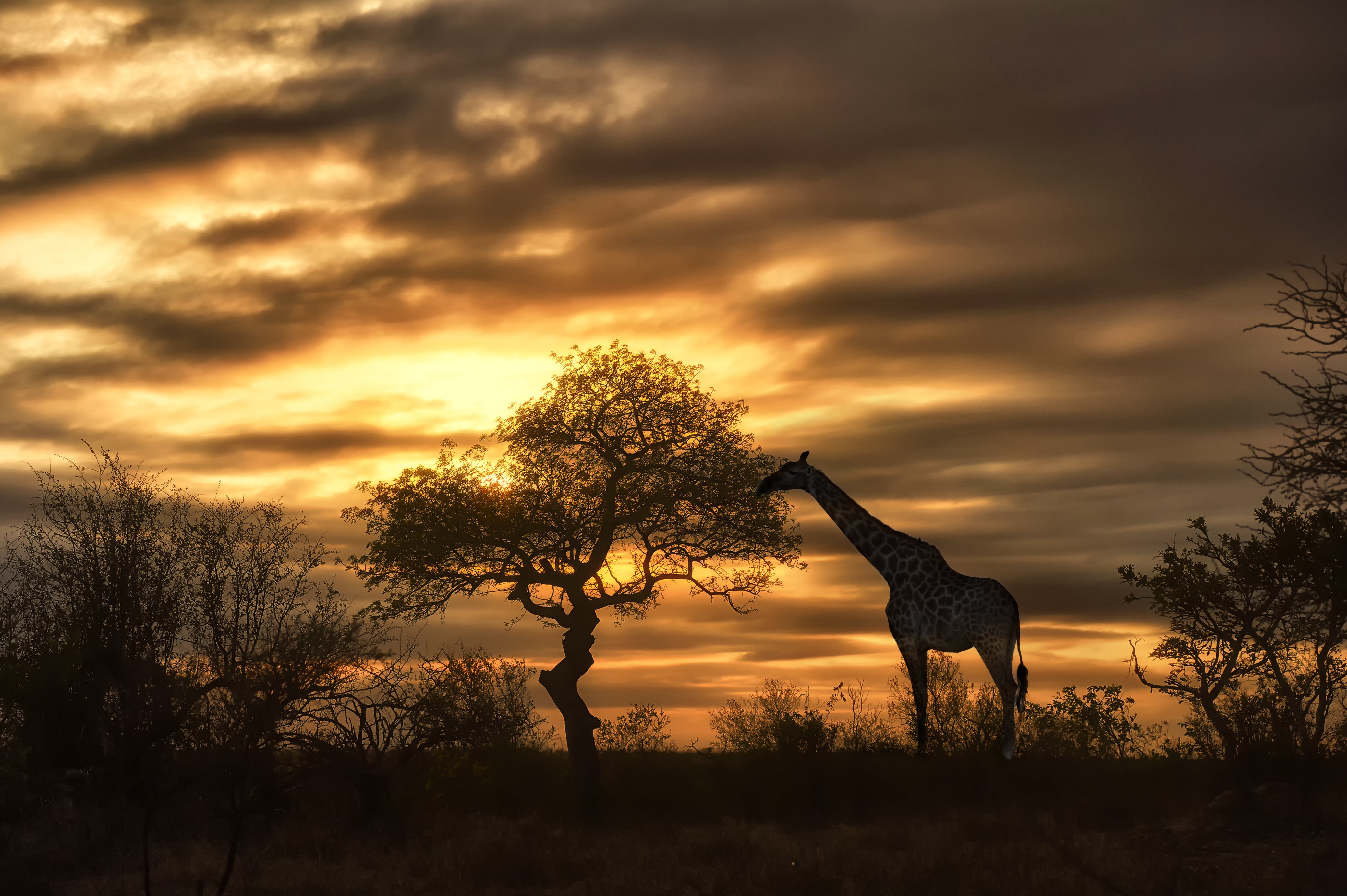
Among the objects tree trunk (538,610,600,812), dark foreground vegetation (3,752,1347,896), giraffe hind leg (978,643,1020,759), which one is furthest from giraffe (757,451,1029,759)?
tree trunk (538,610,600,812)

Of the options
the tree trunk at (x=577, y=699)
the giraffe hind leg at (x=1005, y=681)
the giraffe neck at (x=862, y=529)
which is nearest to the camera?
the giraffe hind leg at (x=1005, y=681)

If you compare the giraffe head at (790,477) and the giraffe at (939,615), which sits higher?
the giraffe head at (790,477)

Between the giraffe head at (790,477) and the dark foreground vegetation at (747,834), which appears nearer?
the dark foreground vegetation at (747,834)

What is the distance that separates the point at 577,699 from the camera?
3388cm

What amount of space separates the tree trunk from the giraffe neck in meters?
7.92

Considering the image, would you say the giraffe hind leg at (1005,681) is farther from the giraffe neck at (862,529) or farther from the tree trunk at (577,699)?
the tree trunk at (577,699)

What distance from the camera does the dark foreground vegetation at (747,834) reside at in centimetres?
2031

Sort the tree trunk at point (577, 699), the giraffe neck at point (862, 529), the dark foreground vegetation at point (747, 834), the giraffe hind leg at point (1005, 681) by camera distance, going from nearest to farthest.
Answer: the dark foreground vegetation at point (747, 834) → the giraffe hind leg at point (1005, 681) → the giraffe neck at point (862, 529) → the tree trunk at point (577, 699)

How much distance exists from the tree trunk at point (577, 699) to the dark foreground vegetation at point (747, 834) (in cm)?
71

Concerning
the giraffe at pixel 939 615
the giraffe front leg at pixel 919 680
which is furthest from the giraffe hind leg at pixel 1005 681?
the giraffe front leg at pixel 919 680

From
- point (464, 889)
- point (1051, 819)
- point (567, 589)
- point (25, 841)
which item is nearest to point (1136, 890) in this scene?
point (1051, 819)

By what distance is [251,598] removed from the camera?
3422cm

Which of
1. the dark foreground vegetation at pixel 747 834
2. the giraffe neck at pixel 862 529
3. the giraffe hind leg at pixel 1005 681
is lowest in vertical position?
the dark foreground vegetation at pixel 747 834

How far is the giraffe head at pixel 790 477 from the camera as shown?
103 ft
